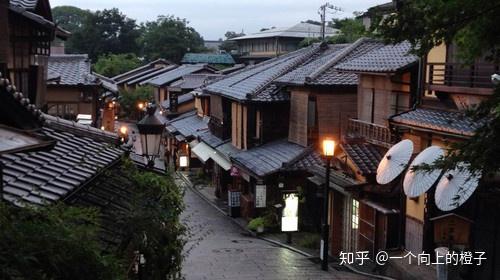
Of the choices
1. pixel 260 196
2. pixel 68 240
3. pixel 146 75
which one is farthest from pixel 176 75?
pixel 68 240

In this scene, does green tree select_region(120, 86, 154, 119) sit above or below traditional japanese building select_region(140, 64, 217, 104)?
below

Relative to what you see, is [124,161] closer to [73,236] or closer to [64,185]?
[64,185]

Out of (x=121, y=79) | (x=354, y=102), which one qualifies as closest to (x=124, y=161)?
Result: (x=354, y=102)

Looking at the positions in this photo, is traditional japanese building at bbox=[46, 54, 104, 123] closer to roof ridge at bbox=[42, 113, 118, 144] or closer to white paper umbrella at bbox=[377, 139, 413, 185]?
roof ridge at bbox=[42, 113, 118, 144]

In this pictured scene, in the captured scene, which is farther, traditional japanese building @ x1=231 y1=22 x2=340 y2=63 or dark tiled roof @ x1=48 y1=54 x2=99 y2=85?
traditional japanese building @ x1=231 y1=22 x2=340 y2=63

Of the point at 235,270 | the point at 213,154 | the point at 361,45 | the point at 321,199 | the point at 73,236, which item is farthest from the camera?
the point at 213,154

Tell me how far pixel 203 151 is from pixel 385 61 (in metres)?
17.9

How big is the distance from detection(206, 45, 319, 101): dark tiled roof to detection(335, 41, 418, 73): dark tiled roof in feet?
23.3

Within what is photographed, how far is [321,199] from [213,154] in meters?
11.9

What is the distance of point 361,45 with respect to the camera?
93.8 ft

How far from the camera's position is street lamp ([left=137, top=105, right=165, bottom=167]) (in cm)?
1354

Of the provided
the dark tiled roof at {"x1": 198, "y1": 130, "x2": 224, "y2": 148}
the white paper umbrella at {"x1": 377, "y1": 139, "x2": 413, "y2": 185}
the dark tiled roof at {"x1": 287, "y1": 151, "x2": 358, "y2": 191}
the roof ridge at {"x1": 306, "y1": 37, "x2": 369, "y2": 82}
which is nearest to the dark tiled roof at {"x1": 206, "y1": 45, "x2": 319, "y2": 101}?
the dark tiled roof at {"x1": 198, "y1": 130, "x2": 224, "y2": 148}

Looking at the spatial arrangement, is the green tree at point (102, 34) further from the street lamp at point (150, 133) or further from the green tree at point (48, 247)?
the green tree at point (48, 247)

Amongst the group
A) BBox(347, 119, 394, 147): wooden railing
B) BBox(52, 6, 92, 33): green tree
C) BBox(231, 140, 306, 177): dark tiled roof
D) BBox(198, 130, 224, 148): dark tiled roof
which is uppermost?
BBox(52, 6, 92, 33): green tree
